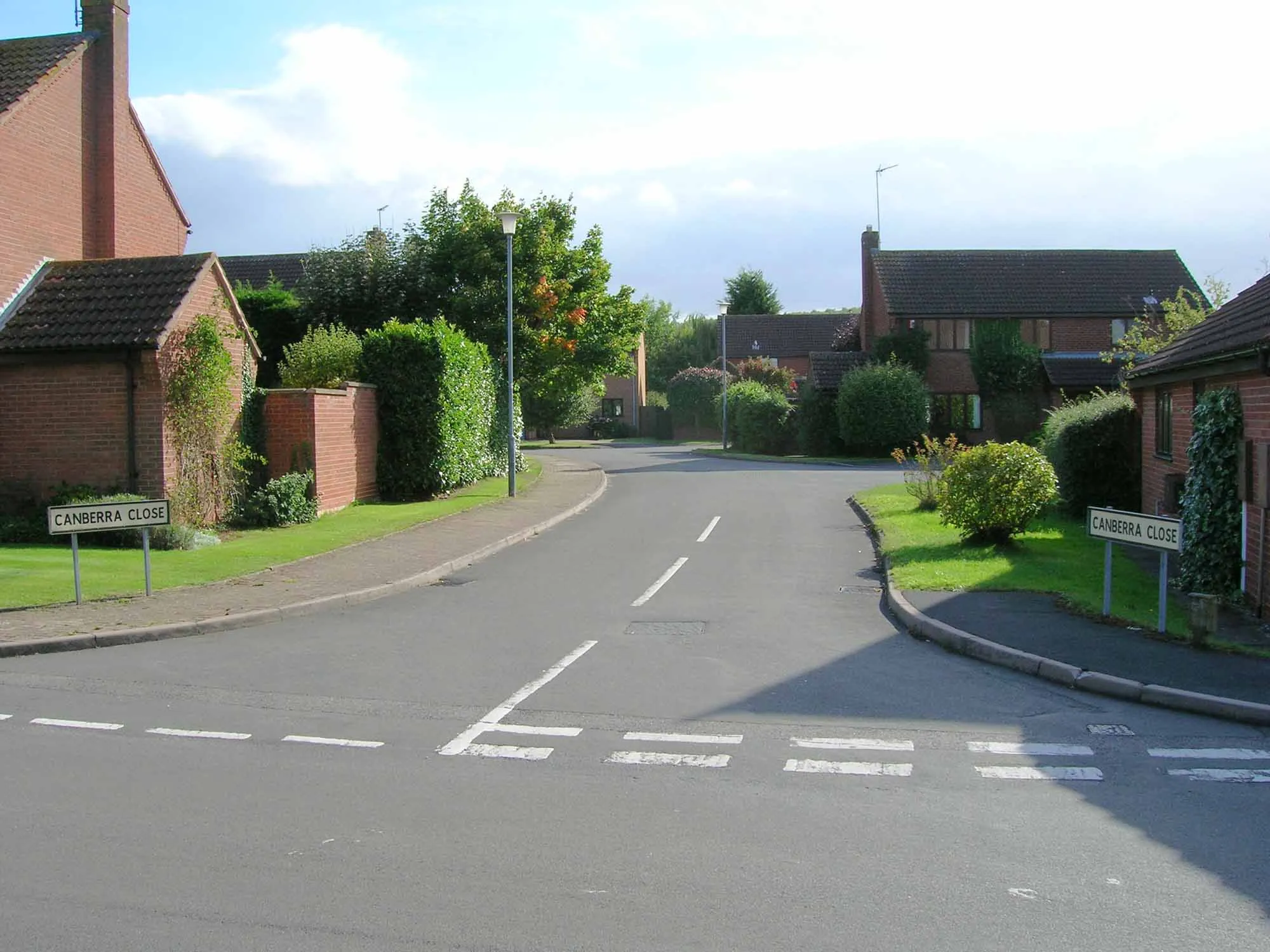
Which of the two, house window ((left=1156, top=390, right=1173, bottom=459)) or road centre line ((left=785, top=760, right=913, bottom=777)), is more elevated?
house window ((left=1156, top=390, right=1173, bottom=459))

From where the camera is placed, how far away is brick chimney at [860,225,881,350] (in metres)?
50.6

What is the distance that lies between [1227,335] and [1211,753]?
26.3 ft

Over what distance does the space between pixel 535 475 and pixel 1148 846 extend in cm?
2570

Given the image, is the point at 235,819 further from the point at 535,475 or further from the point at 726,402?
the point at 726,402

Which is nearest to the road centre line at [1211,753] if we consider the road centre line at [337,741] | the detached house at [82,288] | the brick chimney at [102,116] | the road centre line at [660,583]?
the road centre line at [337,741]

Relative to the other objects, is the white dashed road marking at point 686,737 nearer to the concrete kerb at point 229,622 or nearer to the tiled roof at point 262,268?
the concrete kerb at point 229,622

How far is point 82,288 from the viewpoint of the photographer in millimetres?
18656

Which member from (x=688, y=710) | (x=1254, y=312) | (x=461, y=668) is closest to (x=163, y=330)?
(x=461, y=668)

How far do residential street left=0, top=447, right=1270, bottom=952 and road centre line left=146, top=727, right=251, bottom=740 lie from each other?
4 cm

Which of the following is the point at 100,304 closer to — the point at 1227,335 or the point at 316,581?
the point at 316,581

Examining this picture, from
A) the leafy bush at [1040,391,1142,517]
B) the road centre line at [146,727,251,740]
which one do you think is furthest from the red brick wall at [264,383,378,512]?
the leafy bush at [1040,391,1142,517]

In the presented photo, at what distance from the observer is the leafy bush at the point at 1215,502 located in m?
12.2

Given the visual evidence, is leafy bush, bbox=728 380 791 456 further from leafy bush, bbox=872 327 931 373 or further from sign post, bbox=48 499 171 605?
sign post, bbox=48 499 171 605

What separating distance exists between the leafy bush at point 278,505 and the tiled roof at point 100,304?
3237 mm
